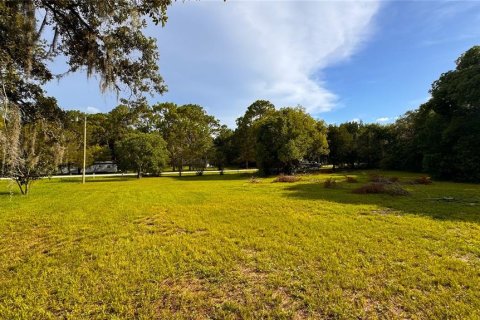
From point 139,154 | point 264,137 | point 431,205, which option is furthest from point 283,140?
point 431,205

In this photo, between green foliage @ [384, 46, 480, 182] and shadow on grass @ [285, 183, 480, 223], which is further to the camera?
green foliage @ [384, 46, 480, 182]

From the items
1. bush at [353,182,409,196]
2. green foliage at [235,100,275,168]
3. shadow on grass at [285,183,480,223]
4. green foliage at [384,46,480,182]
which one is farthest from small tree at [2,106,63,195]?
green foliage at [235,100,275,168]

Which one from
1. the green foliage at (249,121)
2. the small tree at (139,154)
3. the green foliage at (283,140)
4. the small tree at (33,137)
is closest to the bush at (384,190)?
the small tree at (33,137)

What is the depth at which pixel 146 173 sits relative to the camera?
120 feet

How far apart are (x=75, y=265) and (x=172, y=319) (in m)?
2.81

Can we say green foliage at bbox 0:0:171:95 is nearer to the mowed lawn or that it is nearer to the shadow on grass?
the mowed lawn

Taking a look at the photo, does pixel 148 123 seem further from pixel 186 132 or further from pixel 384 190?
pixel 384 190

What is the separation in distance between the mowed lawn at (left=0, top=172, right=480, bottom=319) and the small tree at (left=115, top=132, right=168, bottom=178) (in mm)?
24871

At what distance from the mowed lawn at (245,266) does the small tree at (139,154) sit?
81.6ft

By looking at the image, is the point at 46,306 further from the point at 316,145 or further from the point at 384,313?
the point at 316,145

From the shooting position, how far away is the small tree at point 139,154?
3284 cm

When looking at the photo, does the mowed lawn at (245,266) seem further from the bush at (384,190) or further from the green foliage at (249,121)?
the green foliage at (249,121)

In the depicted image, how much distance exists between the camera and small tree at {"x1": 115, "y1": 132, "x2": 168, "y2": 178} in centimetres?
3284

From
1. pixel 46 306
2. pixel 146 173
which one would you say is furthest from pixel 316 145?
pixel 46 306
